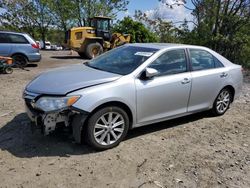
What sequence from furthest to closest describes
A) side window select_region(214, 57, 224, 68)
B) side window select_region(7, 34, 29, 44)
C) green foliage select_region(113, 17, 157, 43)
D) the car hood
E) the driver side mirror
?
green foliage select_region(113, 17, 157, 43) < side window select_region(7, 34, 29, 44) < side window select_region(214, 57, 224, 68) < the driver side mirror < the car hood

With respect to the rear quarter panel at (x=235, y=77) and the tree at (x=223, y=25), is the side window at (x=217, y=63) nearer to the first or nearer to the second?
the rear quarter panel at (x=235, y=77)

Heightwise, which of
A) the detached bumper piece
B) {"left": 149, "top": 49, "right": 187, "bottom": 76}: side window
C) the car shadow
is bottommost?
the car shadow

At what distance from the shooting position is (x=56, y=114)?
13.0ft

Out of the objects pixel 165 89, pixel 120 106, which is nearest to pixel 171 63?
pixel 165 89

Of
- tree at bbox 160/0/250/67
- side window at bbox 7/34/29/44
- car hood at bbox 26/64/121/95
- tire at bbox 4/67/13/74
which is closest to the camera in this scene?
car hood at bbox 26/64/121/95

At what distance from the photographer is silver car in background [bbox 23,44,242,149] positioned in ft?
13.1

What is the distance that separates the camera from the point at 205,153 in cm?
441

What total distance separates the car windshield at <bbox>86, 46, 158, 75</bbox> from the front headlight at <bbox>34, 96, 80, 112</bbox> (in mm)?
980

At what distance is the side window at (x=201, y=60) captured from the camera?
5406 mm

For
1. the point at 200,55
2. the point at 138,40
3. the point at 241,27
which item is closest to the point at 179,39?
the point at 241,27

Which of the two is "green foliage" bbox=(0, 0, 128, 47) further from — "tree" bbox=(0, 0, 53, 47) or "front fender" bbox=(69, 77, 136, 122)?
"front fender" bbox=(69, 77, 136, 122)

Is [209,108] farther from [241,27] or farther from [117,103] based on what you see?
[241,27]

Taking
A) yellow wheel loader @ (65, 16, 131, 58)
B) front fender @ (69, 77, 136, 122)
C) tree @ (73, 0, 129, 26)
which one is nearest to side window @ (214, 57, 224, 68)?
front fender @ (69, 77, 136, 122)

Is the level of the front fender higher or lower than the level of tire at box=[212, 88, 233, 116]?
higher
